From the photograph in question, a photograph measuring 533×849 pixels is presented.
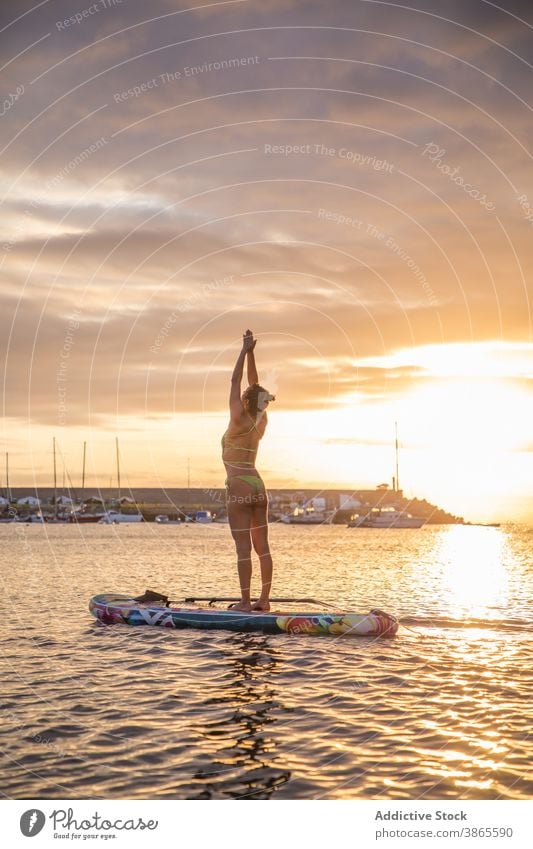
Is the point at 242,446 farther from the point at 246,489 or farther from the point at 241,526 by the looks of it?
the point at 241,526

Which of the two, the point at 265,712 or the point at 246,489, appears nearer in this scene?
the point at 265,712

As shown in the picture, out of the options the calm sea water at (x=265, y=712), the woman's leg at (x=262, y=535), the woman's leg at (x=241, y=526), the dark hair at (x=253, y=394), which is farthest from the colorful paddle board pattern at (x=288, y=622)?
the dark hair at (x=253, y=394)

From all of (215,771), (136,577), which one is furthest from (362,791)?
(136,577)

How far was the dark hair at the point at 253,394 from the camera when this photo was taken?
1942cm

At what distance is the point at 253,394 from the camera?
19484mm

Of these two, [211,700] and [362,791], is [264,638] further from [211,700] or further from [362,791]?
[362,791]

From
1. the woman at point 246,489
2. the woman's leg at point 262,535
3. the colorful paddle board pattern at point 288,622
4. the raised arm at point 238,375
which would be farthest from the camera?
the colorful paddle board pattern at point 288,622

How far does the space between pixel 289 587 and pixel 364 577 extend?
10476 mm

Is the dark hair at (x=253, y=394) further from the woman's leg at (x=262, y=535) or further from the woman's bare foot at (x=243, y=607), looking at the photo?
the woman's bare foot at (x=243, y=607)

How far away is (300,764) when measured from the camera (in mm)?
10969

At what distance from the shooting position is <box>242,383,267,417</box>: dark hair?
19422mm

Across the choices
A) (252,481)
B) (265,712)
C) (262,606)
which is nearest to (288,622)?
(262,606)

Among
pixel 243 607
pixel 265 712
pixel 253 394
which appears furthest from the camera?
pixel 243 607

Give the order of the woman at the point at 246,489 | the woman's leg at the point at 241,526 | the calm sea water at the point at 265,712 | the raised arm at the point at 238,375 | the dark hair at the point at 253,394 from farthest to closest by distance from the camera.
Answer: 1. the woman's leg at the point at 241,526
2. the woman at the point at 246,489
3. the dark hair at the point at 253,394
4. the raised arm at the point at 238,375
5. the calm sea water at the point at 265,712
